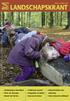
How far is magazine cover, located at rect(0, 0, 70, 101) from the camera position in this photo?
9.67 feet

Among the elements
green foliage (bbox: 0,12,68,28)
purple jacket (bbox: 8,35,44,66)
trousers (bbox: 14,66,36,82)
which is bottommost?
trousers (bbox: 14,66,36,82)

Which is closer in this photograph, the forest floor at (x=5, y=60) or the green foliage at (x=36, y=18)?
the green foliage at (x=36, y=18)

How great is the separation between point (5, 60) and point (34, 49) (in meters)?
0.31

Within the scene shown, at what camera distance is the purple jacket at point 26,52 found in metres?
3.16

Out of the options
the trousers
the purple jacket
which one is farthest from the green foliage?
the trousers

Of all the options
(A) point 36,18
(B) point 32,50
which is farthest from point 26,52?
(A) point 36,18

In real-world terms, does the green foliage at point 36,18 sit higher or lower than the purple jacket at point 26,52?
higher

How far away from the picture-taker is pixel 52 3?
2.92 metres

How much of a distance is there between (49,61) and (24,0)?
723 millimetres

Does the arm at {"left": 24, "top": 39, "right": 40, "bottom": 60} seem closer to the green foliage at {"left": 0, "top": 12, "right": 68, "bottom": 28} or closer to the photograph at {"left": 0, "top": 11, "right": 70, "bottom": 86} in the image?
the photograph at {"left": 0, "top": 11, "right": 70, "bottom": 86}

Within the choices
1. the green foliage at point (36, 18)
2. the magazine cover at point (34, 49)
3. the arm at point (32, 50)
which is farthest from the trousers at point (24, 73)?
the green foliage at point (36, 18)

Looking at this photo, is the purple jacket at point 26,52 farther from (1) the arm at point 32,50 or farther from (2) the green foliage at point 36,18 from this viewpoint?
(2) the green foliage at point 36,18

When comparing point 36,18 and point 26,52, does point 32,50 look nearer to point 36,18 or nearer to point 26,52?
point 26,52

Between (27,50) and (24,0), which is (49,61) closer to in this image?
(27,50)
